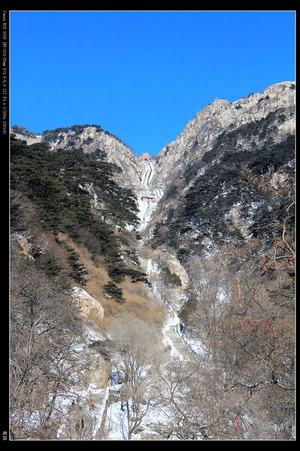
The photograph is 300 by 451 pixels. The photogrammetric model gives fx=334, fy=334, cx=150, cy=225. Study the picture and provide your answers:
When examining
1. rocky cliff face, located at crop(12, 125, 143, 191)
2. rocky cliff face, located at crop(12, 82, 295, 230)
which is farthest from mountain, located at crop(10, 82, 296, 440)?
rocky cliff face, located at crop(12, 125, 143, 191)

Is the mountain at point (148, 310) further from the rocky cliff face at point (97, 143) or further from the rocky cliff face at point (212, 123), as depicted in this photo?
the rocky cliff face at point (97, 143)

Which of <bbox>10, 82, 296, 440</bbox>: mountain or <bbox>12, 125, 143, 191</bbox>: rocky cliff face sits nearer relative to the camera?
<bbox>10, 82, 296, 440</bbox>: mountain

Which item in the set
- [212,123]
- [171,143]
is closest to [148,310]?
[212,123]

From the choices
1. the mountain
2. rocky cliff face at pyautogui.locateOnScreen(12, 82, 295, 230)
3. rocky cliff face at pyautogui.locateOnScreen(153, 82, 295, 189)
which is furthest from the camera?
rocky cliff face at pyautogui.locateOnScreen(153, 82, 295, 189)

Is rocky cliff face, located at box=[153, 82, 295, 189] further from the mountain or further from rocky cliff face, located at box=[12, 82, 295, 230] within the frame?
the mountain

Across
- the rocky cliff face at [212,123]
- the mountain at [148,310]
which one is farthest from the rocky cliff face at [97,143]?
the mountain at [148,310]

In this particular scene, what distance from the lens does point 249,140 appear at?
8794cm

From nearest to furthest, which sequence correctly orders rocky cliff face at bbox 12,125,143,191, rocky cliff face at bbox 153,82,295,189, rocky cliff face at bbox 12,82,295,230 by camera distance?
rocky cliff face at bbox 12,82,295,230
rocky cliff face at bbox 153,82,295,189
rocky cliff face at bbox 12,125,143,191

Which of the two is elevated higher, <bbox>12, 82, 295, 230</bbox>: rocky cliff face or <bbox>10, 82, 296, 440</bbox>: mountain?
<bbox>12, 82, 295, 230</bbox>: rocky cliff face

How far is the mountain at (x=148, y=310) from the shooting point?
10.5 meters

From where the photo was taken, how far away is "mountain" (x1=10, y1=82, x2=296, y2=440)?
1048 centimetres

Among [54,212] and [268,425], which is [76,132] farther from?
[268,425]
